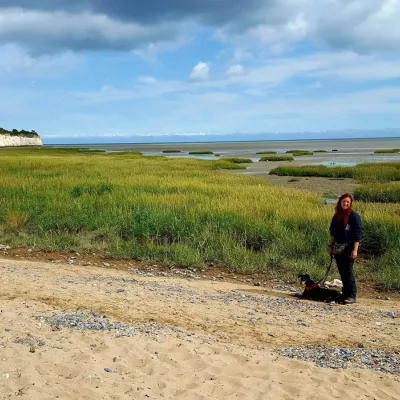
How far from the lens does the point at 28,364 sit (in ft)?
17.4

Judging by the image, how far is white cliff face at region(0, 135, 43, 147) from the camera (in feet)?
432

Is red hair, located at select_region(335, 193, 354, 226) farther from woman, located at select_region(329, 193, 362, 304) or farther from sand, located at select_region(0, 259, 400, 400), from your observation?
sand, located at select_region(0, 259, 400, 400)

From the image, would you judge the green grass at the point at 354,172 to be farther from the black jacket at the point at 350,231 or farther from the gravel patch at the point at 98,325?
→ the gravel patch at the point at 98,325

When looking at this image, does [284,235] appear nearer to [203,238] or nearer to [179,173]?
[203,238]

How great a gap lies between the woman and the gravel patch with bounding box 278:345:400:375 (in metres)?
2.56

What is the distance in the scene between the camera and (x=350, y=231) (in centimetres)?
866

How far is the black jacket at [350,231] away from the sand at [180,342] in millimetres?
1150

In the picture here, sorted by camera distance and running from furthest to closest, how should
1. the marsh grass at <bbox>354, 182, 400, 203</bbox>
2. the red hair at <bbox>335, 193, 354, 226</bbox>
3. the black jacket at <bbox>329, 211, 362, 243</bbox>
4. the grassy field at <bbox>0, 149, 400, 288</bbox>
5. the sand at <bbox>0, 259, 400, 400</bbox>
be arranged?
1. the marsh grass at <bbox>354, 182, 400, 203</bbox>
2. the grassy field at <bbox>0, 149, 400, 288</bbox>
3. the red hair at <bbox>335, 193, 354, 226</bbox>
4. the black jacket at <bbox>329, 211, 362, 243</bbox>
5. the sand at <bbox>0, 259, 400, 400</bbox>

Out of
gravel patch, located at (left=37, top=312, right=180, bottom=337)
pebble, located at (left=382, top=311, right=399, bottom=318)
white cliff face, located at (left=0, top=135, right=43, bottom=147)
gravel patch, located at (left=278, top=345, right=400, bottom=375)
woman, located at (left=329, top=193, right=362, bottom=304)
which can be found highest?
white cliff face, located at (left=0, top=135, right=43, bottom=147)

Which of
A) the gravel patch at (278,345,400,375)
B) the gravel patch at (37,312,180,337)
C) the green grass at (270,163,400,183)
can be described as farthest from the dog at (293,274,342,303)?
the green grass at (270,163,400,183)

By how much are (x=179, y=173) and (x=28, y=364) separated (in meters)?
27.7

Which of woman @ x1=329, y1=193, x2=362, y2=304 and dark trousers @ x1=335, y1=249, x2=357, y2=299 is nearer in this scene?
woman @ x1=329, y1=193, x2=362, y2=304

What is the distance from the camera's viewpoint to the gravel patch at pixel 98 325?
642 cm

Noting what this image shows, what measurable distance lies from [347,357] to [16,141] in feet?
491
